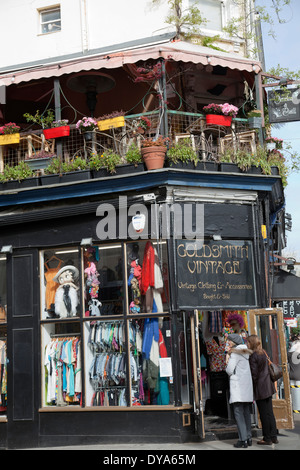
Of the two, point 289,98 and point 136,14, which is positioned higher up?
point 136,14

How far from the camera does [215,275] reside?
12.1 m

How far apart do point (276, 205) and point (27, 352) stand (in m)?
7.05

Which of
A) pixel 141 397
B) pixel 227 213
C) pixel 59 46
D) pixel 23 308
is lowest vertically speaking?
pixel 141 397

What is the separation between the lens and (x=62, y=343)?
1251 cm

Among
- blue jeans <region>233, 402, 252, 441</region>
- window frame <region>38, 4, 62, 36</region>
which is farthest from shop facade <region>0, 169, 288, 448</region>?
window frame <region>38, 4, 62, 36</region>

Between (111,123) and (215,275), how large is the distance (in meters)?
3.73

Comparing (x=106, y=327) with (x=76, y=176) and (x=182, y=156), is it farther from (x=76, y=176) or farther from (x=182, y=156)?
(x=182, y=156)

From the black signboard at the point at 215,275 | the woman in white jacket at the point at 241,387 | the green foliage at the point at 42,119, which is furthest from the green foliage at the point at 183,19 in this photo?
the woman in white jacket at the point at 241,387

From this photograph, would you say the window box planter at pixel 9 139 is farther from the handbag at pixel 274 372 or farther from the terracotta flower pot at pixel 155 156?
the handbag at pixel 274 372

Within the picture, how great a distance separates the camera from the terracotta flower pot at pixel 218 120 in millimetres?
12766
